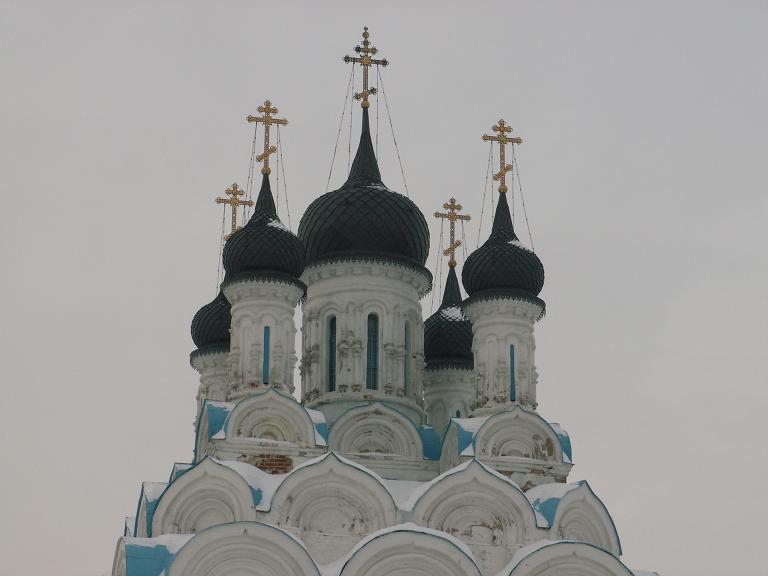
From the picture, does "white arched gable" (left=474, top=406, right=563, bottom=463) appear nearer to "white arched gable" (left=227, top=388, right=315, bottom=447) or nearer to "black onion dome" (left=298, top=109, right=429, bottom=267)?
"white arched gable" (left=227, top=388, right=315, bottom=447)

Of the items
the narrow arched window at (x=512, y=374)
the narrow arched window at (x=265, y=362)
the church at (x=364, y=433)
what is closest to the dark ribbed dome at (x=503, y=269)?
the church at (x=364, y=433)

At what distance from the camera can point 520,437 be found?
1983 centimetres

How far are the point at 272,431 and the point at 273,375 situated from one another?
93 centimetres

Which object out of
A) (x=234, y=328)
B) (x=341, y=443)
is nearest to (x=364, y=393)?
(x=341, y=443)

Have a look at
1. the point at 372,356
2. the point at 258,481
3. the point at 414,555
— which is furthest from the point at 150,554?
the point at 372,356

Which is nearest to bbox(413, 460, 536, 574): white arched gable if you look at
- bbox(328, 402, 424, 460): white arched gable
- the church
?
the church

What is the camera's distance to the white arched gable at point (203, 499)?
1781cm

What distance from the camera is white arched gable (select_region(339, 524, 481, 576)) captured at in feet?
54.2

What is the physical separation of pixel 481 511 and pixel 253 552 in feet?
11.4

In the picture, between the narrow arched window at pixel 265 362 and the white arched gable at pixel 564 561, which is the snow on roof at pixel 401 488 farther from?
the narrow arched window at pixel 265 362

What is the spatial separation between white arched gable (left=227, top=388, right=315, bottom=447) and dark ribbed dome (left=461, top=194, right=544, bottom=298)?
3.45 m

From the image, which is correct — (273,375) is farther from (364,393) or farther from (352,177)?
(352,177)

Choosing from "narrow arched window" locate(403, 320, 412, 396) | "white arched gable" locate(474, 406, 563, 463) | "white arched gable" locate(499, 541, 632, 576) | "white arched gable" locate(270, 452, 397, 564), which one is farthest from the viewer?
"narrow arched window" locate(403, 320, 412, 396)

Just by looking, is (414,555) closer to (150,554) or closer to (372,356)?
(150,554)
